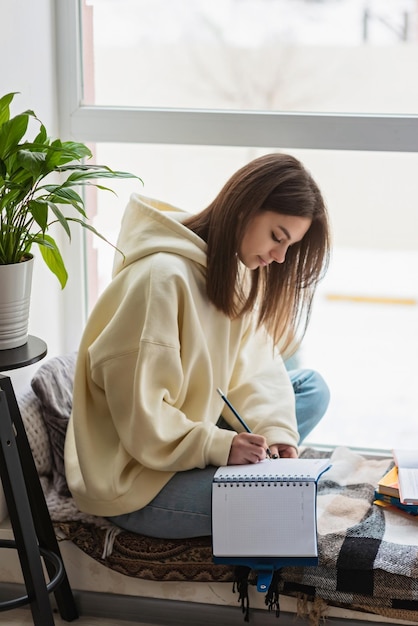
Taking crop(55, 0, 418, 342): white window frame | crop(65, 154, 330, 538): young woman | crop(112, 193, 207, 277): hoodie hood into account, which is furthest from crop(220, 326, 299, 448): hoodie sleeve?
crop(55, 0, 418, 342): white window frame

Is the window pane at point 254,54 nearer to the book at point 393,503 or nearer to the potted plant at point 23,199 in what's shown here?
the potted plant at point 23,199

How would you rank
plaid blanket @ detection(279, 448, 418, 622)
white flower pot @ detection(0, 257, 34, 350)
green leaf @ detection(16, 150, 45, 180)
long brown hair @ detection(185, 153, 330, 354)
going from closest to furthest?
green leaf @ detection(16, 150, 45, 180) < white flower pot @ detection(0, 257, 34, 350) < plaid blanket @ detection(279, 448, 418, 622) < long brown hair @ detection(185, 153, 330, 354)

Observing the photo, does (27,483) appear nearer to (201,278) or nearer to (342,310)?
(201,278)

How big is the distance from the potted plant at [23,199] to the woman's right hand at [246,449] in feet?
1.62

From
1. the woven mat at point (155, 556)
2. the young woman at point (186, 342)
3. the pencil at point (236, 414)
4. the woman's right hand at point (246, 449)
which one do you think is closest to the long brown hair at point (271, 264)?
the young woman at point (186, 342)

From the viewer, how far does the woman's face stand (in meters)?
1.97

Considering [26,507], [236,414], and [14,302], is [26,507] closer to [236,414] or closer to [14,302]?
[14,302]

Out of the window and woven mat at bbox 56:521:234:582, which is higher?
the window

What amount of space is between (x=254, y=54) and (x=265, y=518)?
113 centimetres

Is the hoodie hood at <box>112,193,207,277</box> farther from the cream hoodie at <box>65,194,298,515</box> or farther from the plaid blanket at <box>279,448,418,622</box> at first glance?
the plaid blanket at <box>279,448,418,622</box>

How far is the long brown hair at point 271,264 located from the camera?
1.96 metres

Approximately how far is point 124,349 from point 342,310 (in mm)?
728

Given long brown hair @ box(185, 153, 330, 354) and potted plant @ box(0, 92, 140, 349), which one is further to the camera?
long brown hair @ box(185, 153, 330, 354)

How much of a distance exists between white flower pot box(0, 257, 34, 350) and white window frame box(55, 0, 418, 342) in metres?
0.71
